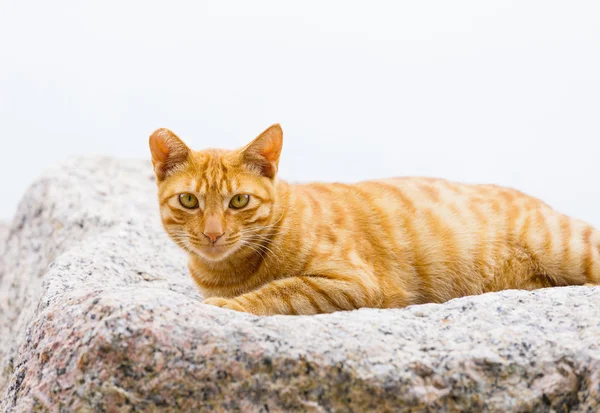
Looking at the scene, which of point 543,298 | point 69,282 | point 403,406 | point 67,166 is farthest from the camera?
point 67,166

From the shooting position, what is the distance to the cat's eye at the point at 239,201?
3260 millimetres

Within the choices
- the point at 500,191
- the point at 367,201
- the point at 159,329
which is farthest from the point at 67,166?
the point at 159,329

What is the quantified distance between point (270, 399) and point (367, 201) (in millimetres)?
1681

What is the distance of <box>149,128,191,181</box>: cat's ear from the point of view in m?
3.39

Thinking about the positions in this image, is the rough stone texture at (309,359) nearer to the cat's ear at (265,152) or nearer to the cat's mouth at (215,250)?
the cat's mouth at (215,250)

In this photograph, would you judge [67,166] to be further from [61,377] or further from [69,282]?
[61,377]

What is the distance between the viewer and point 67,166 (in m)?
6.58

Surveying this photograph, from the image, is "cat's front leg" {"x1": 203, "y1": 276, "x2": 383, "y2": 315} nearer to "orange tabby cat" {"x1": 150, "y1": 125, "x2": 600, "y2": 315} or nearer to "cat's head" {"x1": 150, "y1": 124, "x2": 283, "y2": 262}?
"orange tabby cat" {"x1": 150, "y1": 125, "x2": 600, "y2": 315}

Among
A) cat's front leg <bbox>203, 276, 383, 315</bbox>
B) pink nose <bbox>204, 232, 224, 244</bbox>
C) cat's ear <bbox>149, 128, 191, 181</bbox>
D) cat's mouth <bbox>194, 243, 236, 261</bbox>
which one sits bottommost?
cat's front leg <bbox>203, 276, 383, 315</bbox>

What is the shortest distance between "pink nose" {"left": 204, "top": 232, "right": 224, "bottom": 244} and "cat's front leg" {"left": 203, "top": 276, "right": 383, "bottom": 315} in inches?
11.0

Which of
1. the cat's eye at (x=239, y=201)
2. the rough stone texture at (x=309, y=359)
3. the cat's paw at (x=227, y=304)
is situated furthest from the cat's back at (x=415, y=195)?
the rough stone texture at (x=309, y=359)

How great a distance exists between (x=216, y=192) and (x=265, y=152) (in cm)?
35

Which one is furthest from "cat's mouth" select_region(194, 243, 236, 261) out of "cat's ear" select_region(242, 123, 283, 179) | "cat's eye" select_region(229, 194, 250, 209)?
"cat's ear" select_region(242, 123, 283, 179)

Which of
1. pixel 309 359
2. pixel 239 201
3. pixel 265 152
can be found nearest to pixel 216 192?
pixel 239 201
